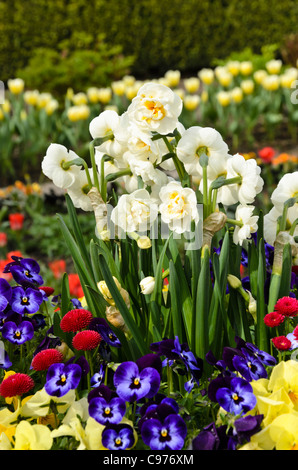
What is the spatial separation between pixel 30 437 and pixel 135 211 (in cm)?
52

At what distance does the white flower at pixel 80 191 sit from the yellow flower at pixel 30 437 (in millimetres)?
549

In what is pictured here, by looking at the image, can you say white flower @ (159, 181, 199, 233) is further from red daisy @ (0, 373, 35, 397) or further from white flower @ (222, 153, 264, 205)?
red daisy @ (0, 373, 35, 397)

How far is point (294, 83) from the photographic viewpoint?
4.76 meters

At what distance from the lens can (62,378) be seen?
1248mm

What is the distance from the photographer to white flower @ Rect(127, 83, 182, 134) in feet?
4.05

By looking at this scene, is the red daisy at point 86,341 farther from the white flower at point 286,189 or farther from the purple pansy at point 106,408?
the white flower at point 286,189

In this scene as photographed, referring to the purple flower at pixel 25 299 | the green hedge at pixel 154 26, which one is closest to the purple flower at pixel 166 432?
the purple flower at pixel 25 299

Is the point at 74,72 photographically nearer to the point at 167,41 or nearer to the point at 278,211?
the point at 167,41

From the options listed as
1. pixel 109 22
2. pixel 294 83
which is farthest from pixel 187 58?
pixel 294 83

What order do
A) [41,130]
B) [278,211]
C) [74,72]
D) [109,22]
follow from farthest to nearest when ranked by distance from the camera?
[109,22], [74,72], [41,130], [278,211]

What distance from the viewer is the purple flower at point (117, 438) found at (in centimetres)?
112

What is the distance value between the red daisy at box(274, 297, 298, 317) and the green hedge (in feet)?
26.8
